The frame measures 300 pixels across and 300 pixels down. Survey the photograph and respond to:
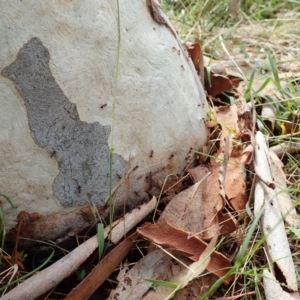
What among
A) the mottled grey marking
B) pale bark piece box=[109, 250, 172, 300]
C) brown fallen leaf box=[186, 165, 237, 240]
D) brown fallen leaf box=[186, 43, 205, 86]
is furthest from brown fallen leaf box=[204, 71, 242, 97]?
pale bark piece box=[109, 250, 172, 300]

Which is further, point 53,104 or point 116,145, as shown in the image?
point 116,145

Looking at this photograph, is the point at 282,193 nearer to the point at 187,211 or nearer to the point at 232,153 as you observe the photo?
the point at 232,153

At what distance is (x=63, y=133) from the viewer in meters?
1.39

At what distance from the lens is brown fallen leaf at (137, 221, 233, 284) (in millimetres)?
1439

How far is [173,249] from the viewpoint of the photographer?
A: 145cm

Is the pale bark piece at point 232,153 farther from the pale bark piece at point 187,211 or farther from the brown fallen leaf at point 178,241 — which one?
the brown fallen leaf at point 178,241

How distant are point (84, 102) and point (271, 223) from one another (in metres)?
→ 0.61

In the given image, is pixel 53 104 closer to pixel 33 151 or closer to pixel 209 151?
pixel 33 151

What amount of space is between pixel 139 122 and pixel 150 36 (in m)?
0.24

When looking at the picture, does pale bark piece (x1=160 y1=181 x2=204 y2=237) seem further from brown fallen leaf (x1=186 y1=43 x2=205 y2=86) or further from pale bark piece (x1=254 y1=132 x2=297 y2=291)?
brown fallen leaf (x1=186 y1=43 x2=205 y2=86)

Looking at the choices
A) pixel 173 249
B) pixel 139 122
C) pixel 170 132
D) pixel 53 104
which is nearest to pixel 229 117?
pixel 170 132

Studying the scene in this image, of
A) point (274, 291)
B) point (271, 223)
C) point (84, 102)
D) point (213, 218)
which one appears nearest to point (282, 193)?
point (271, 223)

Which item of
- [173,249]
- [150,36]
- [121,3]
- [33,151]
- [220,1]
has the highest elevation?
[121,3]

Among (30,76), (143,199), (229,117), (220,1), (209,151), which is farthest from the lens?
(220,1)
